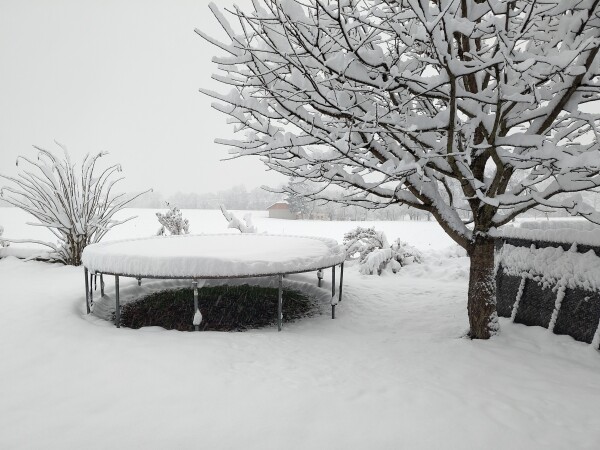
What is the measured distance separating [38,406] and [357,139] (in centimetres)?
359

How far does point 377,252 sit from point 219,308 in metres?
4.78

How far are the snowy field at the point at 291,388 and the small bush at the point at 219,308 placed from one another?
36.1 inches

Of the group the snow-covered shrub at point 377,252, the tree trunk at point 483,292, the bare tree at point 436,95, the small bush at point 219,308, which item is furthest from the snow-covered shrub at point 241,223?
the tree trunk at point 483,292

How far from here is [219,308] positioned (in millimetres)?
6297

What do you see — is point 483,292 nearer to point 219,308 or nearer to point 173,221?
point 219,308

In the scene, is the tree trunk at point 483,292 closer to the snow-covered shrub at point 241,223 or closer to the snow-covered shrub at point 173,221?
the snow-covered shrub at point 241,223

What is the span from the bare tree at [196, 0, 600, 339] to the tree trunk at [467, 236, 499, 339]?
1 cm

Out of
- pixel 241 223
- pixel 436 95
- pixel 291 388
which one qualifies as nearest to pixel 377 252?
pixel 241 223

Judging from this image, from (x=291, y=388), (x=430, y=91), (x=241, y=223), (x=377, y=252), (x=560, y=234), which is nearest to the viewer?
(x=291, y=388)

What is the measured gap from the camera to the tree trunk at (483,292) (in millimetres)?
4352

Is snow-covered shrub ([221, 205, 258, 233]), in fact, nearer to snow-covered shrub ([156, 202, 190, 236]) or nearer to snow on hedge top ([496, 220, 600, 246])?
snow-covered shrub ([156, 202, 190, 236])

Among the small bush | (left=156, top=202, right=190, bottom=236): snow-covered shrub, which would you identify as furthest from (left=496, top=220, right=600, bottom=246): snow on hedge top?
(left=156, top=202, right=190, bottom=236): snow-covered shrub

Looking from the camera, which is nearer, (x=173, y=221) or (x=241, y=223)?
(x=173, y=221)

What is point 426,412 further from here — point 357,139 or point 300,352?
point 357,139
